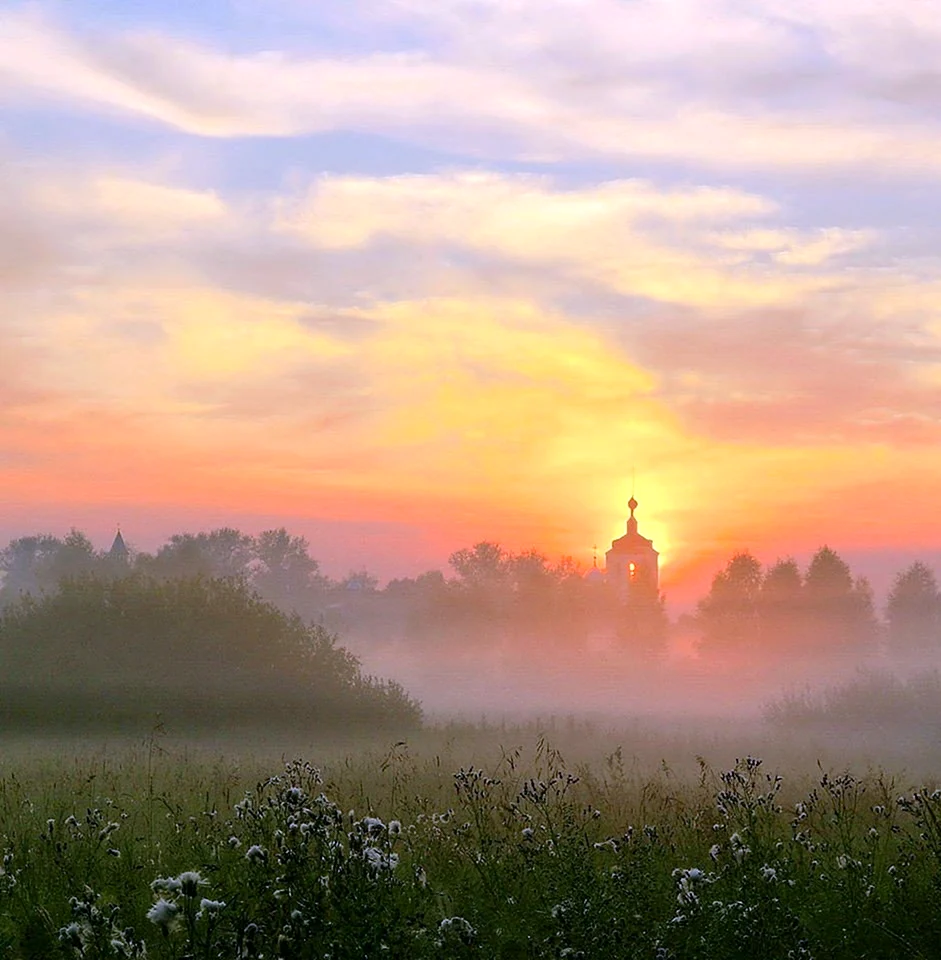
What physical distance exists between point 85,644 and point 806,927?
37.5 metres

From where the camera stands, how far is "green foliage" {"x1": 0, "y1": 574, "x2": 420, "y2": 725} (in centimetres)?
3991

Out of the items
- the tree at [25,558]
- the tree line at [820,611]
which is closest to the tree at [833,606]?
the tree line at [820,611]

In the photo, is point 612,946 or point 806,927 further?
point 806,927

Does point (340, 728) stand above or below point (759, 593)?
below

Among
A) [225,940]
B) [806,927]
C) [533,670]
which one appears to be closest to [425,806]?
[806,927]

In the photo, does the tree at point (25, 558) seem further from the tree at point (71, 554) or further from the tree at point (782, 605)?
the tree at point (782, 605)

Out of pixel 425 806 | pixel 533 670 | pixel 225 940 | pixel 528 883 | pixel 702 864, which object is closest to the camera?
pixel 225 940

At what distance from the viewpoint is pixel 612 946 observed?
7.59 meters

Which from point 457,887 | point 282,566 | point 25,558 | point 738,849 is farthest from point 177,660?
point 25,558

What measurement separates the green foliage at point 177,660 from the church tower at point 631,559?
7200 cm

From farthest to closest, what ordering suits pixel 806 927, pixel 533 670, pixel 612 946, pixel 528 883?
1. pixel 533 670
2. pixel 528 883
3. pixel 806 927
4. pixel 612 946

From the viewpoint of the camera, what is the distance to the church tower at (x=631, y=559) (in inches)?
4628

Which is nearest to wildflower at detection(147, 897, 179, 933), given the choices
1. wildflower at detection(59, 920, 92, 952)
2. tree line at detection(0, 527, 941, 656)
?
wildflower at detection(59, 920, 92, 952)

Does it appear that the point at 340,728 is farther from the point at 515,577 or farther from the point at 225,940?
the point at 515,577
